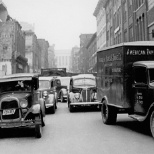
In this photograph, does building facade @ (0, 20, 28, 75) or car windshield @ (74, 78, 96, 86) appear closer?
car windshield @ (74, 78, 96, 86)

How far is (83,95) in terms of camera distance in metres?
15.6

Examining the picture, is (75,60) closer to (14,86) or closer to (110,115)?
(110,115)

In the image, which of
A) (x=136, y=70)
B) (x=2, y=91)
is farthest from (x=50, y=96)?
(x=136, y=70)

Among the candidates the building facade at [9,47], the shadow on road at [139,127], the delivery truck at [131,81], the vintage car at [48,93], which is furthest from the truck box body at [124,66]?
the building facade at [9,47]

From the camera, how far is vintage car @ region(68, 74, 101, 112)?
15.4 metres

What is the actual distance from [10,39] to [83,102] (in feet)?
138

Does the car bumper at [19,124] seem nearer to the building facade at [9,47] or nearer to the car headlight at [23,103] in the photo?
the car headlight at [23,103]

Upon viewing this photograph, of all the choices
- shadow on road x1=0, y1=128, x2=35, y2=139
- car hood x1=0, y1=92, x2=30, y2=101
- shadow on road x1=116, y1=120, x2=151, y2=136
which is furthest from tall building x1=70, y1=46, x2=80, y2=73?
car hood x1=0, y1=92, x2=30, y2=101

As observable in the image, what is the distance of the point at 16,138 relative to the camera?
8586 millimetres

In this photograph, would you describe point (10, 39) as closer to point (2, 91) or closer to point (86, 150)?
point (2, 91)

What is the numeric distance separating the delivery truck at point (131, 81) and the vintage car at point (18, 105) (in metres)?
2.72

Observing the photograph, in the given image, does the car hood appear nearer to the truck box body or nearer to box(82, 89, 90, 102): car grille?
the truck box body

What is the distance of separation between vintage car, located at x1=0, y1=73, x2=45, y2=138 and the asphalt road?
18.8 inches

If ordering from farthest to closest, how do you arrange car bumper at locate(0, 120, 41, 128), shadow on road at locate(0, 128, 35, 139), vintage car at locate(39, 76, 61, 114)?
vintage car at locate(39, 76, 61, 114), shadow on road at locate(0, 128, 35, 139), car bumper at locate(0, 120, 41, 128)
